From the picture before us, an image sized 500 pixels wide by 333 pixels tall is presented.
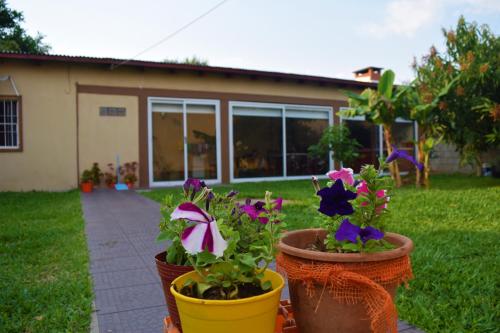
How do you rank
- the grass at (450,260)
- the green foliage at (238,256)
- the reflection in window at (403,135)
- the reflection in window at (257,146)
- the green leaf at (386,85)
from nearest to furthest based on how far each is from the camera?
1. the green foliage at (238,256)
2. the grass at (450,260)
3. the green leaf at (386,85)
4. the reflection in window at (257,146)
5. the reflection in window at (403,135)

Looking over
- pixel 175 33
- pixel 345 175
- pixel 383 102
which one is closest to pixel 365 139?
pixel 383 102

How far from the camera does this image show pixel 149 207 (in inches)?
283

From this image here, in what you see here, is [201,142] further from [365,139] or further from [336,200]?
[336,200]

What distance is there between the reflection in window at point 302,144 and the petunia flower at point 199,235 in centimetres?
1159

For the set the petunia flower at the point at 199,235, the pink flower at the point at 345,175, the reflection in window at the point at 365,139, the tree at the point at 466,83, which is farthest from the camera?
the reflection in window at the point at 365,139

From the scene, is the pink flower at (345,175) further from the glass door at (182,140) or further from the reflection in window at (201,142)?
the reflection in window at (201,142)

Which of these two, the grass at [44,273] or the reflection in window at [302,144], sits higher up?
the reflection in window at [302,144]

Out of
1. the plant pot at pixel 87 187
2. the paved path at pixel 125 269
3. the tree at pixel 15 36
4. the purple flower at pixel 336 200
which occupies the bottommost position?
the paved path at pixel 125 269

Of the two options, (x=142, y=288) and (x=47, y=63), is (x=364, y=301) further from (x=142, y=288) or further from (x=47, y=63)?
(x=47, y=63)

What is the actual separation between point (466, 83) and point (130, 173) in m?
8.02

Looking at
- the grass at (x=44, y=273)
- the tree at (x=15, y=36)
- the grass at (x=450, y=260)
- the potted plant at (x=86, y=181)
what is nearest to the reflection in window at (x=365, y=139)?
the grass at (x=450, y=260)

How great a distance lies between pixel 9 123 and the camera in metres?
9.73

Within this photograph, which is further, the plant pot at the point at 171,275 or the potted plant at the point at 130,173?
the potted plant at the point at 130,173

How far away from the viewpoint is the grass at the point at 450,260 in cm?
240
